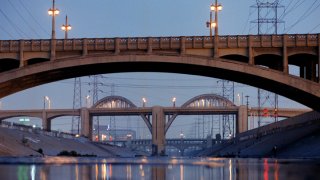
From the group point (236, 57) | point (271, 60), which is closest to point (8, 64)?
point (236, 57)

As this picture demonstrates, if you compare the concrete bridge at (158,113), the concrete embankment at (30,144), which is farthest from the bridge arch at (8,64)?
the concrete bridge at (158,113)

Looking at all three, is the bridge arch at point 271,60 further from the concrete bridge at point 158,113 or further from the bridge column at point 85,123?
the bridge column at point 85,123

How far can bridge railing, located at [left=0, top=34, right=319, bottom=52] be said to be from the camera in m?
71.2

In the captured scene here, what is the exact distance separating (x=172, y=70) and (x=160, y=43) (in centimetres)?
557

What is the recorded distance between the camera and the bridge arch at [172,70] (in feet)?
224

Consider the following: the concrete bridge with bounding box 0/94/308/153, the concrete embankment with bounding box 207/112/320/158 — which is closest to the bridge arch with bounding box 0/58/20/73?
the concrete embankment with bounding box 207/112/320/158

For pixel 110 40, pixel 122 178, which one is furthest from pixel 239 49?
pixel 122 178

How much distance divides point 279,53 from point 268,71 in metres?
3.74

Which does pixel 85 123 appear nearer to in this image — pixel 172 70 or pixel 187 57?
pixel 172 70

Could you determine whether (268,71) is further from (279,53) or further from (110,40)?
(110,40)

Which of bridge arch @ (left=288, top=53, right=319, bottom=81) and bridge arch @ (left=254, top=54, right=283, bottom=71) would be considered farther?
bridge arch @ (left=254, top=54, right=283, bottom=71)

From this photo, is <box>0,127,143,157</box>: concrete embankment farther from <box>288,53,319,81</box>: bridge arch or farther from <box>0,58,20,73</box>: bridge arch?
<box>288,53,319,81</box>: bridge arch

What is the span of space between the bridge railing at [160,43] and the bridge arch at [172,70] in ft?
6.27

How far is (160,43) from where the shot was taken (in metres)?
73.2
